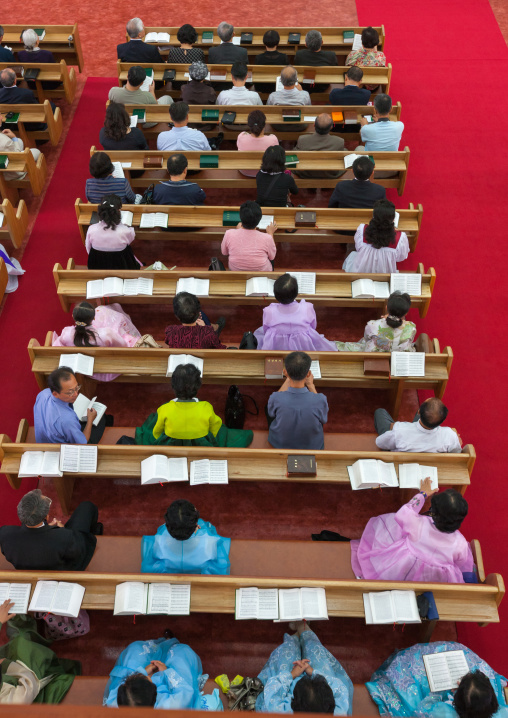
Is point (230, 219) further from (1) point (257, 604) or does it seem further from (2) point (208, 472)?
(1) point (257, 604)

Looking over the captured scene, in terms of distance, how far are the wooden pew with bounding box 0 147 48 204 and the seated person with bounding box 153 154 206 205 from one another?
5.01ft

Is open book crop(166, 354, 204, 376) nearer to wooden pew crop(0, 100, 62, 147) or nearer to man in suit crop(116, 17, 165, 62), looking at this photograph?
wooden pew crop(0, 100, 62, 147)

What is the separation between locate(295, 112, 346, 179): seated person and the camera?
5953 millimetres

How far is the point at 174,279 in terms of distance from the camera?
490cm

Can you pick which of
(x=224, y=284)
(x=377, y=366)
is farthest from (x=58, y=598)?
(x=224, y=284)

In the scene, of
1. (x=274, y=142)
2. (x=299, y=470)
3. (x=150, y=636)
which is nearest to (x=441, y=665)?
(x=299, y=470)

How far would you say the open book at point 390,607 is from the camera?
10.4 feet

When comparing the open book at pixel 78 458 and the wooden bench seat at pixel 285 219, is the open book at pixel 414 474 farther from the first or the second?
the wooden bench seat at pixel 285 219

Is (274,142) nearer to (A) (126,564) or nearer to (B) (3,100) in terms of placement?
(B) (3,100)

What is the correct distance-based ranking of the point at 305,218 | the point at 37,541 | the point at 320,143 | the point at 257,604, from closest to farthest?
1. the point at 257,604
2. the point at 37,541
3. the point at 305,218
4. the point at 320,143

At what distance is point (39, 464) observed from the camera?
12.2ft

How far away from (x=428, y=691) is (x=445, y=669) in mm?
142

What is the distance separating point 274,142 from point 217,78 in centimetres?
158

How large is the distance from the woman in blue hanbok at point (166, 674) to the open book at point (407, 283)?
2944 millimetres
